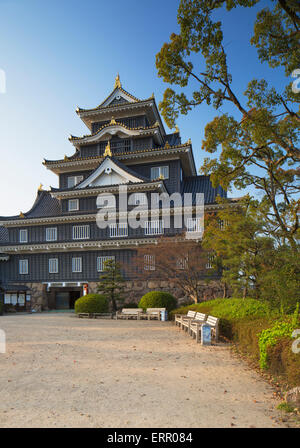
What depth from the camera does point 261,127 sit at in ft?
30.1

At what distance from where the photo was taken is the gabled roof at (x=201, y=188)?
28.7 meters

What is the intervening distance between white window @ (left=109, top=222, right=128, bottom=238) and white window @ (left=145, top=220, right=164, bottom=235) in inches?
74.4

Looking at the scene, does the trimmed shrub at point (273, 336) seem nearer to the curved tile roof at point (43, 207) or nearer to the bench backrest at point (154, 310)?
the bench backrest at point (154, 310)

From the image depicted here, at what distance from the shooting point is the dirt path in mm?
5184

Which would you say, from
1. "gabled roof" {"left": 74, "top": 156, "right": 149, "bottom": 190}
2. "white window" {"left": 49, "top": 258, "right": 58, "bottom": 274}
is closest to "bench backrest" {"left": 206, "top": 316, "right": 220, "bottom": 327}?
"gabled roof" {"left": 74, "top": 156, "right": 149, "bottom": 190}

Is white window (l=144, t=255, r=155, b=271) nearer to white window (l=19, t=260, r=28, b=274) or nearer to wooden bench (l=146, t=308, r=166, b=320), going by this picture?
wooden bench (l=146, t=308, r=166, b=320)

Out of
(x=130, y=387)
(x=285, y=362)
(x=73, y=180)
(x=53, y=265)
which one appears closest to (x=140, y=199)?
(x=73, y=180)

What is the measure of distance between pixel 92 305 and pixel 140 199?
1001 cm

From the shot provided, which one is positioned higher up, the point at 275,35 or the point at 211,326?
the point at 275,35

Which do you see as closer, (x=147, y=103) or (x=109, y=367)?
(x=109, y=367)

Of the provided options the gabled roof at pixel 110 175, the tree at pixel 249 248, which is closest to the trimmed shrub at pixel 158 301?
the tree at pixel 249 248
